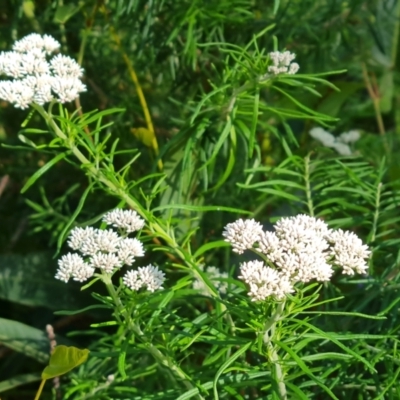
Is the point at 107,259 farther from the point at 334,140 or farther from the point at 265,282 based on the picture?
the point at 334,140

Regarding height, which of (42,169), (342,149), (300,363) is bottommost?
(300,363)

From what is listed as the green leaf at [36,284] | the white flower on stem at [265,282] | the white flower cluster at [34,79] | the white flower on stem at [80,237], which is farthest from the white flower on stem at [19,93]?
the green leaf at [36,284]

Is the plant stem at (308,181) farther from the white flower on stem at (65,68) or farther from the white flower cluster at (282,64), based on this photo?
the white flower on stem at (65,68)

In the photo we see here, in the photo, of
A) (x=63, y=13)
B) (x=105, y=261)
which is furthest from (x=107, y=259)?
(x=63, y=13)

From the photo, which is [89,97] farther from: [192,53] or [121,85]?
[192,53]

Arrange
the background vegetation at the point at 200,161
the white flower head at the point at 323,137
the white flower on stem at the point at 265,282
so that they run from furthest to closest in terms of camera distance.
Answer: the white flower head at the point at 323,137, the background vegetation at the point at 200,161, the white flower on stem at the point at 265,282

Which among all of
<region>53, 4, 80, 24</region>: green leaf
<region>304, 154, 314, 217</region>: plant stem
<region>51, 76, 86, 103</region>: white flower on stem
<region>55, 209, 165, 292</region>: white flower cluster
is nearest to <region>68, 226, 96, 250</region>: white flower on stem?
<region>55, 209, 165, 292</region>: white flower cluster

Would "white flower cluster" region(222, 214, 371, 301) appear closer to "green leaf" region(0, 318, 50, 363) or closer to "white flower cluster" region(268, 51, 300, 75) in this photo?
"white flower cluster" region(268, 51, 300, 75)
